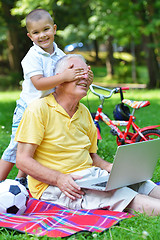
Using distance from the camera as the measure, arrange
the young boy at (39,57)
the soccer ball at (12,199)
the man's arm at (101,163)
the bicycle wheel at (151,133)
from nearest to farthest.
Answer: the soccer ball at (12,199) < the man's arm at (101,163) < the young boy at (39,57) < the bicycle wheel at (151,133)

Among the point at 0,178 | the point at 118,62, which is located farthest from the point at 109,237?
the point at 118,62

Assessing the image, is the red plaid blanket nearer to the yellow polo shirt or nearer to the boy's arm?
the yellow polo shirt

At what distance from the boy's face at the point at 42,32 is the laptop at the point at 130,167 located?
1.38m

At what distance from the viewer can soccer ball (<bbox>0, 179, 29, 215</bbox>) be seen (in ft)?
10.3

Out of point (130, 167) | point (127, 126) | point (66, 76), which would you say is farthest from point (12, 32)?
point (130, 167)

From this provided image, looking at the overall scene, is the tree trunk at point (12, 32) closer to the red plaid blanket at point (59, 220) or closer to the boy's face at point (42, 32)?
the boy's face at point (42, 32)

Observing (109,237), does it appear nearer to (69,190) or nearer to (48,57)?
(69,190)

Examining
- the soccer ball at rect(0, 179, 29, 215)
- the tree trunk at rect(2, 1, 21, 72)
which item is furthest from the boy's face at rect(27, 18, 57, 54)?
the tree trunk at rect(2, 1, 21, 72)

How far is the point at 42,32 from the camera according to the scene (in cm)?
374

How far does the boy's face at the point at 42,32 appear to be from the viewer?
12.2ft

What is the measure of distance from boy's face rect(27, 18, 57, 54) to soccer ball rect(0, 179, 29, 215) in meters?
1.36

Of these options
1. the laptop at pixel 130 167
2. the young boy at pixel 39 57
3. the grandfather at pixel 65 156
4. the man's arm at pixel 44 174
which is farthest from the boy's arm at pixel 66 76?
the laptop at pixel 130 167

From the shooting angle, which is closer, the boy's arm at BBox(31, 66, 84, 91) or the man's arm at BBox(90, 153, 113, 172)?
the boy's arm at BBox(31, 66, 84, 91)

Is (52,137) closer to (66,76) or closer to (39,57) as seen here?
(66,76)
